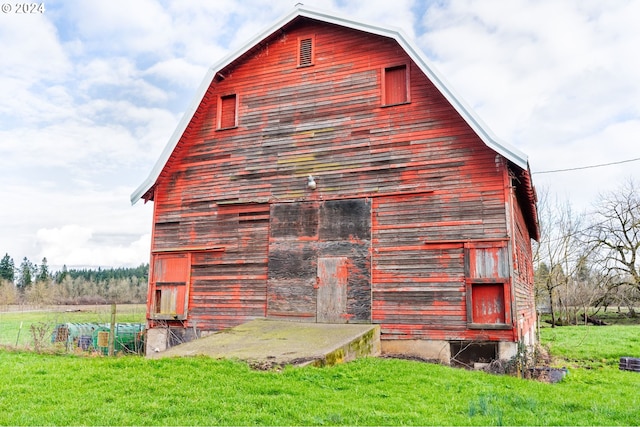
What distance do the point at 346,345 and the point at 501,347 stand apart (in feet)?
12.2

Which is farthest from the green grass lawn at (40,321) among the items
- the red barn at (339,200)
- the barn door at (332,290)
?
the barn door at (332,290)

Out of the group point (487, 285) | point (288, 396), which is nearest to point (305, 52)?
point (487, 285)

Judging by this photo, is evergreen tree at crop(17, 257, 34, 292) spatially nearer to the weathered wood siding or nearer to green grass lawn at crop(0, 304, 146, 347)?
green grass lawn at crop(0, 304, 146, 347)

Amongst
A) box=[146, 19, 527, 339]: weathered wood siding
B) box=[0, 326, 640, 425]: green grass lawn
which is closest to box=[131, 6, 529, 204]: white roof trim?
box=[146, 19, 527, 339]: weathered wood siding

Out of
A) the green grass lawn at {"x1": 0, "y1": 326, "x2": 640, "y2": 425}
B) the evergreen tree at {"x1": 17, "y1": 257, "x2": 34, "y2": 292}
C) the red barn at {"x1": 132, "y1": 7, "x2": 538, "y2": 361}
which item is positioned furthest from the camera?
the evergreen tree at {"x1": 17, "y1": 257, "x2": 34, "y2": 292}

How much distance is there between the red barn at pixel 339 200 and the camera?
11.5m

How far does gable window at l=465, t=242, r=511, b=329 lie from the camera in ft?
36.8

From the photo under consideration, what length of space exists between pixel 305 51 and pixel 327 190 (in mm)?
3910

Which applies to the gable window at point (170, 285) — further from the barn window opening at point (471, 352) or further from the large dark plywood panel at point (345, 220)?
the barn window opening at point (471, 352)

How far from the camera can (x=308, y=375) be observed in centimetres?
771

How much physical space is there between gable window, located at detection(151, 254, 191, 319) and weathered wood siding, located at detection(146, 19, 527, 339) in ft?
Answer: 0.82

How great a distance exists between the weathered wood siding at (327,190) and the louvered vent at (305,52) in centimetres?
18

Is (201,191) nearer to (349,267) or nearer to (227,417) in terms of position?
(349,267)

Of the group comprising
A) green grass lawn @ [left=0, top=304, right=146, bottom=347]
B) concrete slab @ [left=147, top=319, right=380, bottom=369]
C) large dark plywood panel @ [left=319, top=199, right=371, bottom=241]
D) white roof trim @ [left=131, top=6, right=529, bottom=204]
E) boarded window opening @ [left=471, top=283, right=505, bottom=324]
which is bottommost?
green grass lawn @ [left=0, top=304, right=146, bottom=347]
